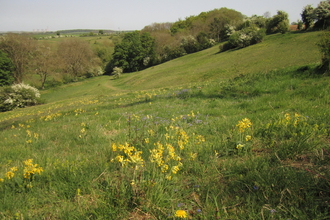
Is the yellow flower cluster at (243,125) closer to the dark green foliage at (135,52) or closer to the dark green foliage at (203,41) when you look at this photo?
the dark green foliage at (203,41)

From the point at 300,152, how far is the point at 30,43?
198 feet

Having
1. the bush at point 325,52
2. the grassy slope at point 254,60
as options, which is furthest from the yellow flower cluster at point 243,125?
the grassy slope at point 254,60

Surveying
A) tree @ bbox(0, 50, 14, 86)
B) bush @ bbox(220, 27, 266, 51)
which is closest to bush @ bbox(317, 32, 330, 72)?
bush @ bbox(220, 27, 266, 51)

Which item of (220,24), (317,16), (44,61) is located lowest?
(44,61)

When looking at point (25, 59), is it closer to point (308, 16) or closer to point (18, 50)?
point (18, 50)

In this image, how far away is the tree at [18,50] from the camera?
46750 millimetres

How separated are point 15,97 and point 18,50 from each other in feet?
88.8

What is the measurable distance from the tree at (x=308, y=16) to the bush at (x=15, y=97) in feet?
136

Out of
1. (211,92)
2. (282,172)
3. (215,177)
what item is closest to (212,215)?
(215,177)

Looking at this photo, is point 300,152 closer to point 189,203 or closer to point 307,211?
point 307,211

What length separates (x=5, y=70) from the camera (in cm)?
4628

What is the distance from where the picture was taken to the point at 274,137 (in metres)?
3.50

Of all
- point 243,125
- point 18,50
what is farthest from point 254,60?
point 18,50

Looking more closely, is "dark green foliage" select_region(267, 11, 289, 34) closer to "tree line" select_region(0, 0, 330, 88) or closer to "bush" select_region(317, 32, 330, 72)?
"tree line" select_region(0, 0, 330, 88)
